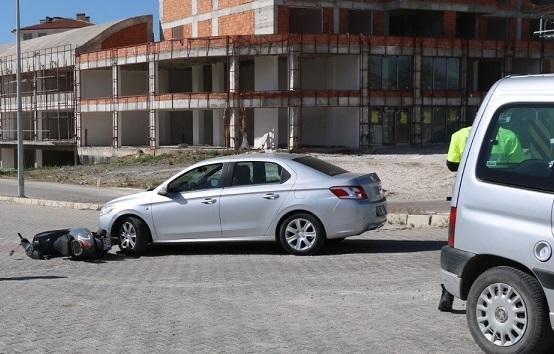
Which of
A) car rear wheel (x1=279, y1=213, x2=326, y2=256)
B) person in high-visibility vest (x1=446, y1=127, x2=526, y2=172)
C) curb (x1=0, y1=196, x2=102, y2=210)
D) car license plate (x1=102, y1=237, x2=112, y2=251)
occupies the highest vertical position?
person in high-visibility vest (x1=446, y1=127, x2=526, y2=172)

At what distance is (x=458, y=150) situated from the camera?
33.2 ft

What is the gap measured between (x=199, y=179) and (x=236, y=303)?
3.93 metres

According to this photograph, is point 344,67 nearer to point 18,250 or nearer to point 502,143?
point 18,250

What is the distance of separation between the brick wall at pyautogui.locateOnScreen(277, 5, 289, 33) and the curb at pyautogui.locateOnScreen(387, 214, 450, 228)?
108ft

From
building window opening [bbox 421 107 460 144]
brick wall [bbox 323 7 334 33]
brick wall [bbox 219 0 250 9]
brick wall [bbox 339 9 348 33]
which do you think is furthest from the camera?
brick wall [bbox 219 0 250 9]

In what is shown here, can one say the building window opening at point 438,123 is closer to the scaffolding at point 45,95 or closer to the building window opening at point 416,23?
the building window opening at point 416,23

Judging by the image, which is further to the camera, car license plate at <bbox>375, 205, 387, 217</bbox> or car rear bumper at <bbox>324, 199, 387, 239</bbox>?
car license plate at <bbox>375, 205, 387, 217</bbox>

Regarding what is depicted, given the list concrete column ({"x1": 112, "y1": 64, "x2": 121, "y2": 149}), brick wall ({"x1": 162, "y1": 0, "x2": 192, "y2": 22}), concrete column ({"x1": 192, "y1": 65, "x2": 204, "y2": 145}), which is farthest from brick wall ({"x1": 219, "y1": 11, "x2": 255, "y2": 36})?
concrete column ({"x1": 112, "y1": 64, "x2": 121, "y2": 149})

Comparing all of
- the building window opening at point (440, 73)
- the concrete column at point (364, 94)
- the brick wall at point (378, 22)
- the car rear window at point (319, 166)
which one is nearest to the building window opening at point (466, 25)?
the building window opening at point (440, 73)

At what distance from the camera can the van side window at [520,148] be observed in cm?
498

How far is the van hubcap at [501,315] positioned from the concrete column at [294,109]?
3723 cm

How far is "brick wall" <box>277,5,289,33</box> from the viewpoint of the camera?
45.4 m

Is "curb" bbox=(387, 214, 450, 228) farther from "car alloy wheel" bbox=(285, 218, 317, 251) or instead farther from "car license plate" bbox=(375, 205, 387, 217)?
"car alloy wheel" bbox=(285, 218, 317, 251)

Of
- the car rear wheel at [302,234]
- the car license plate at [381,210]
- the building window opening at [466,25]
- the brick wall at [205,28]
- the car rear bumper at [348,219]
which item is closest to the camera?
the car rear bumper at [348,219]
